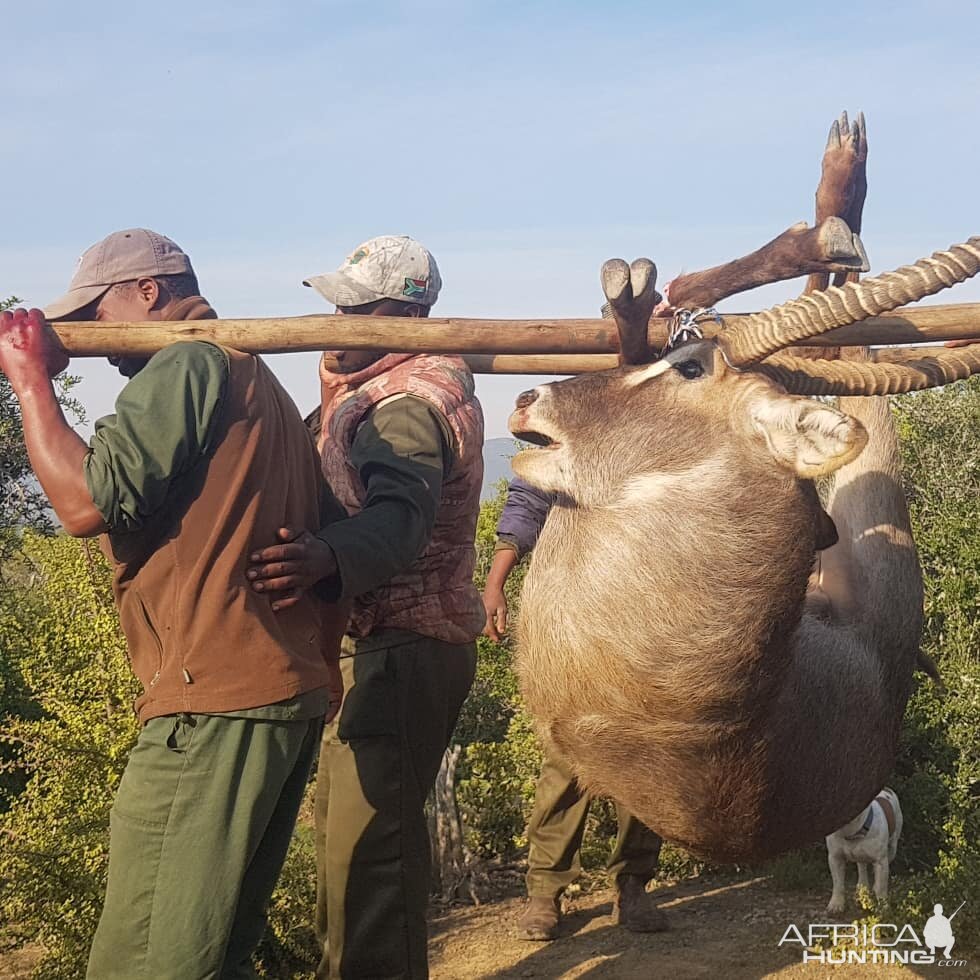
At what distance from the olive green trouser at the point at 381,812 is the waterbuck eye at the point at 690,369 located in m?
1.21

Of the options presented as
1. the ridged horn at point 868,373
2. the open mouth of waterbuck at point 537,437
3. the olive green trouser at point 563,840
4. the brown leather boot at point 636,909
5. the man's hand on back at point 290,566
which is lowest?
the brown leather boot at point 636,909

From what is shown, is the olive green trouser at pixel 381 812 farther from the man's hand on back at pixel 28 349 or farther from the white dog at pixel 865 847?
the white dog at pixel 865 847

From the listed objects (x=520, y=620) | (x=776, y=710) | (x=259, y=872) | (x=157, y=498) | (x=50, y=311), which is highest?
(x=50, y=311)

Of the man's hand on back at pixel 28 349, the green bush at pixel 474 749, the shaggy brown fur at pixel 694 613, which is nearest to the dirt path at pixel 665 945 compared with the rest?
the green bush at pixel 474 749

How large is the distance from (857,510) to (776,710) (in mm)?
798

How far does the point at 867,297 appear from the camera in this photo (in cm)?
302

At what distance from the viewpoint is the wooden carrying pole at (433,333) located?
314 centimetres

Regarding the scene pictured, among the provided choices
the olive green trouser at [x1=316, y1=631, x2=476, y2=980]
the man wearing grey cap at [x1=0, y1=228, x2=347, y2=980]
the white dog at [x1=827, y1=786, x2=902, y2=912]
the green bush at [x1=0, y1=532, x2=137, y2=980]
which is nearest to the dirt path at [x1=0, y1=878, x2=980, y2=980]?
the white dog at [x1=827, y1=786, x2=902, y2=912]

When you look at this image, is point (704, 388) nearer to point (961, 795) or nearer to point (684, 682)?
point (684, 682)

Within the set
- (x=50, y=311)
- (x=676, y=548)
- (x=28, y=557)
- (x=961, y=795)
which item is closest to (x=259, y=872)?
(x=676, y=548)

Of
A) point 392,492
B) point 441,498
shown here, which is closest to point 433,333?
point 392,492

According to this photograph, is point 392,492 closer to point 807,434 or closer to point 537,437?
point 537,437

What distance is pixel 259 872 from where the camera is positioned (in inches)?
123

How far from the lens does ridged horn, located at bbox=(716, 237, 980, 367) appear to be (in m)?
2.98
